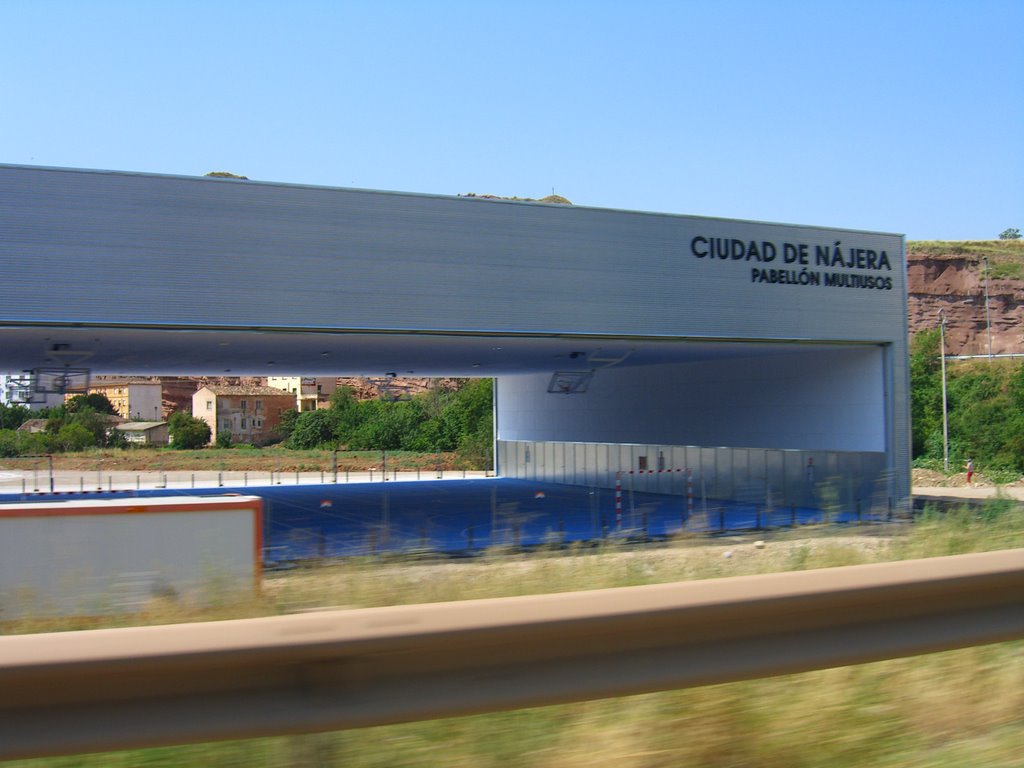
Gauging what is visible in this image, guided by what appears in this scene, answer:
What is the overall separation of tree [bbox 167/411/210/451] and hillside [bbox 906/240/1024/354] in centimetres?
7423

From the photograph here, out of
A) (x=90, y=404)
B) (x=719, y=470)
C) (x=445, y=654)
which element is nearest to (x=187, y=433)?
(x=90, y=404)

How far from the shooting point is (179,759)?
3.53 metres

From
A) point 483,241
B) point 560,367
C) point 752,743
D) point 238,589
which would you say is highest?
point 483,241

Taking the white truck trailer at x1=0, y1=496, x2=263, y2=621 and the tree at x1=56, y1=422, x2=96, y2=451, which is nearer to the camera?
the white truck trailer at x1=0, y1=496, x2=263, y2=621

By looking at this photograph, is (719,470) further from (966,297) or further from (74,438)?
(966,297)

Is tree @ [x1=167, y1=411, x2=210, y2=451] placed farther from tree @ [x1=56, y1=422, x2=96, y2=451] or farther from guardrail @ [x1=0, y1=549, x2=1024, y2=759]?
guardrail @ [x1=0, y1=549, x2=1024, y2=759]

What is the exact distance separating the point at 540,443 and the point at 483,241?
2444 centimetres

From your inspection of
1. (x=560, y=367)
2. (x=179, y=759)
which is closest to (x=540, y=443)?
(x=560, y=367)

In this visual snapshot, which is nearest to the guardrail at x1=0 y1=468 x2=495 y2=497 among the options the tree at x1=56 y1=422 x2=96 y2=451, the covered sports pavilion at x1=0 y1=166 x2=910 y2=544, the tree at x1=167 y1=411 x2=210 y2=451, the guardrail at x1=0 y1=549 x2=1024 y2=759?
the covered sports pavilion at x1=0 y1=166 x2=910 y2=544

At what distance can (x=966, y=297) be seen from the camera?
11050 centimetres

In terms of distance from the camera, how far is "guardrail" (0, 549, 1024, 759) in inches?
122

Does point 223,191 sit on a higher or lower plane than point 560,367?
higher

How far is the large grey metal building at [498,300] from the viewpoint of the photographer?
850 inches

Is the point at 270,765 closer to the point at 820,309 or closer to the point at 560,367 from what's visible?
the point at 820,309
